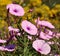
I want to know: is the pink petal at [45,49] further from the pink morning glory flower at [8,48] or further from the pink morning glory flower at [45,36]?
the pink morning glory flower at [8,48]

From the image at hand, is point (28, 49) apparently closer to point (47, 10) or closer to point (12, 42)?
point (12, 42)

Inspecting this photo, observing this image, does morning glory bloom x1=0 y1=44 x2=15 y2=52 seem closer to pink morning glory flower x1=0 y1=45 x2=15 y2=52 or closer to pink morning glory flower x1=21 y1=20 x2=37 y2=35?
pink morning glory flower x1=0 y1=45 x2=15 y2=52

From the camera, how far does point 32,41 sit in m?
2.20

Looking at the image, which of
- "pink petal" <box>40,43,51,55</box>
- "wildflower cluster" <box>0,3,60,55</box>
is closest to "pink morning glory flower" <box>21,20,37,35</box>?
"wildflower cluster" <box>0,3,60,55</box>

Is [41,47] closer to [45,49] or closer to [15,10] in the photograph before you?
[45,49]

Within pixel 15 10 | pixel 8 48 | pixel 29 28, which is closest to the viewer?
pixel 8 48

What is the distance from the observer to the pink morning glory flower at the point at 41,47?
2.06m

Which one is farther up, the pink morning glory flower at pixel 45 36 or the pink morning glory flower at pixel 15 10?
the pink morning glory flower at pixel 15 10

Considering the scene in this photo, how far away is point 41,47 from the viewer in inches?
83.8

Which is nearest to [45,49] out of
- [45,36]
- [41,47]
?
[41,47]

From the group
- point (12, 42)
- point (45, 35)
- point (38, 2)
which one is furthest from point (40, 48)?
point (38, 2)

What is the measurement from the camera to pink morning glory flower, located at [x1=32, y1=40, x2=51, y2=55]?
2061 millimetres

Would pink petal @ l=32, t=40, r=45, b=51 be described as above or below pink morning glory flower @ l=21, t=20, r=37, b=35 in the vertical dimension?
below

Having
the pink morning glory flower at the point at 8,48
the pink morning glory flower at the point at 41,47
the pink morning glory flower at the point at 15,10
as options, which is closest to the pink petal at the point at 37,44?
the pink morning glory flower at the point at 41,47
